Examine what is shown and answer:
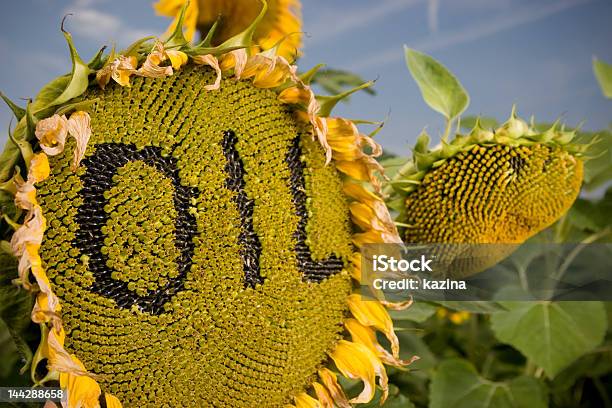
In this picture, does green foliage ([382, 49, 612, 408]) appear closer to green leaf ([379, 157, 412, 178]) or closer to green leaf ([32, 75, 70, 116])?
green leaf ([379, 157, 412, 178])

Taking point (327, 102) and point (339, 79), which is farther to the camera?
point (339, 79)

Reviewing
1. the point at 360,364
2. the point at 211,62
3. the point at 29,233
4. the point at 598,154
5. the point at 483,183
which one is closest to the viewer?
the point at 29,233

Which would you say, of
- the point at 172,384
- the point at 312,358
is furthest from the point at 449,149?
the point at 172,384

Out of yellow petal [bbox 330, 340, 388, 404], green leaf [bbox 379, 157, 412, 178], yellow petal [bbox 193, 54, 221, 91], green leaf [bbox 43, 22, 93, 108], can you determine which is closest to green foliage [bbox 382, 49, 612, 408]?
green leaf [bbox 379, 157, 412, 178]

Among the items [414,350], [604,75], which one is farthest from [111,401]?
[604,75]

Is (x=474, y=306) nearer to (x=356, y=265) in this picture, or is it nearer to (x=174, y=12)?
(x=356, y=265)

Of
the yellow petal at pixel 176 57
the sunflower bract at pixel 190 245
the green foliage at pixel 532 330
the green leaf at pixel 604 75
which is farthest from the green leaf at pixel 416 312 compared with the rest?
the green leaf at pixel 604 75

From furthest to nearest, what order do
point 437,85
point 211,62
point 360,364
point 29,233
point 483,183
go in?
point 437,85, point 483,183, point 360,364, point 211,62, point 29,233

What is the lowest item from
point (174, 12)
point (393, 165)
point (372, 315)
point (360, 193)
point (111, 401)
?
point (111, 401)
